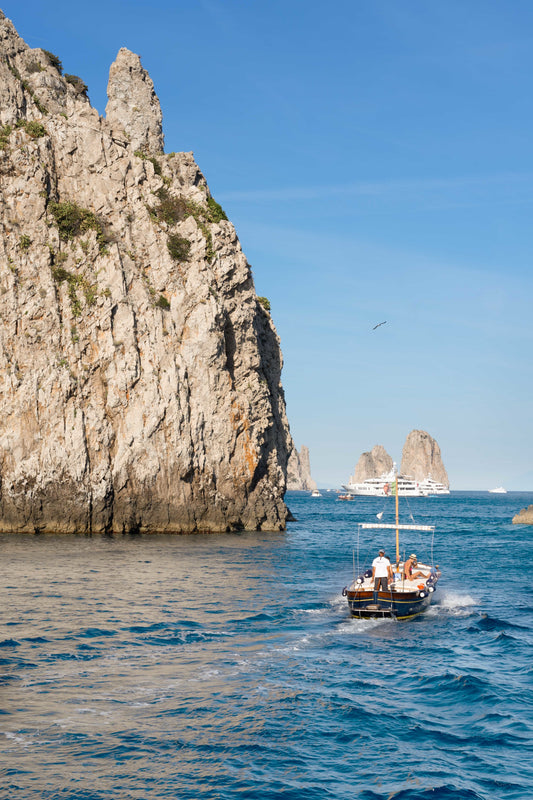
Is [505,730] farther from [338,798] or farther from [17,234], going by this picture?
[17,234]

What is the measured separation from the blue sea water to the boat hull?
524 mm

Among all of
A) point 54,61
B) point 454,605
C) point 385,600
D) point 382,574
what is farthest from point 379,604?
point 54,61

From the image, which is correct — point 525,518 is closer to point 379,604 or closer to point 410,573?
point 410,573

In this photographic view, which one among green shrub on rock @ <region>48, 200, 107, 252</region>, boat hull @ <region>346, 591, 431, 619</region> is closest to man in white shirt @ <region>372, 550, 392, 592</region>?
boat hull @ <region>346, 591, 431, 619</region>

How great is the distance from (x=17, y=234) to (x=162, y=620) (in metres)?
44.3

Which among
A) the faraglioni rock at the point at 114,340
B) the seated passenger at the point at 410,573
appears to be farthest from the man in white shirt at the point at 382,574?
the faraglioni rock at the point at 114,340

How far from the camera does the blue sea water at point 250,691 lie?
13.5 meters

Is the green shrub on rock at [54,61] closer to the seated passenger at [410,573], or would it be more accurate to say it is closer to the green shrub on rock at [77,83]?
the green shrub on rock at [77,83]

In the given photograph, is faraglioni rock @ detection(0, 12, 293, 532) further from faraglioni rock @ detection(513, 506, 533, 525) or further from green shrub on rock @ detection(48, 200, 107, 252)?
faraglioni rock @ detection(513, 506, 533, 525)

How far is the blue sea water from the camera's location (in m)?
13.5

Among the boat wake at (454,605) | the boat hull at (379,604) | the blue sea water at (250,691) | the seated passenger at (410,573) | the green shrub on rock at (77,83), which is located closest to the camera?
the blue sea water at (250,691)

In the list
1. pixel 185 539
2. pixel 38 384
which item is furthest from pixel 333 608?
pixel 38 384

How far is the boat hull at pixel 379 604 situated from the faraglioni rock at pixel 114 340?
31.9 metres

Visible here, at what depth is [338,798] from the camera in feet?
42.1
